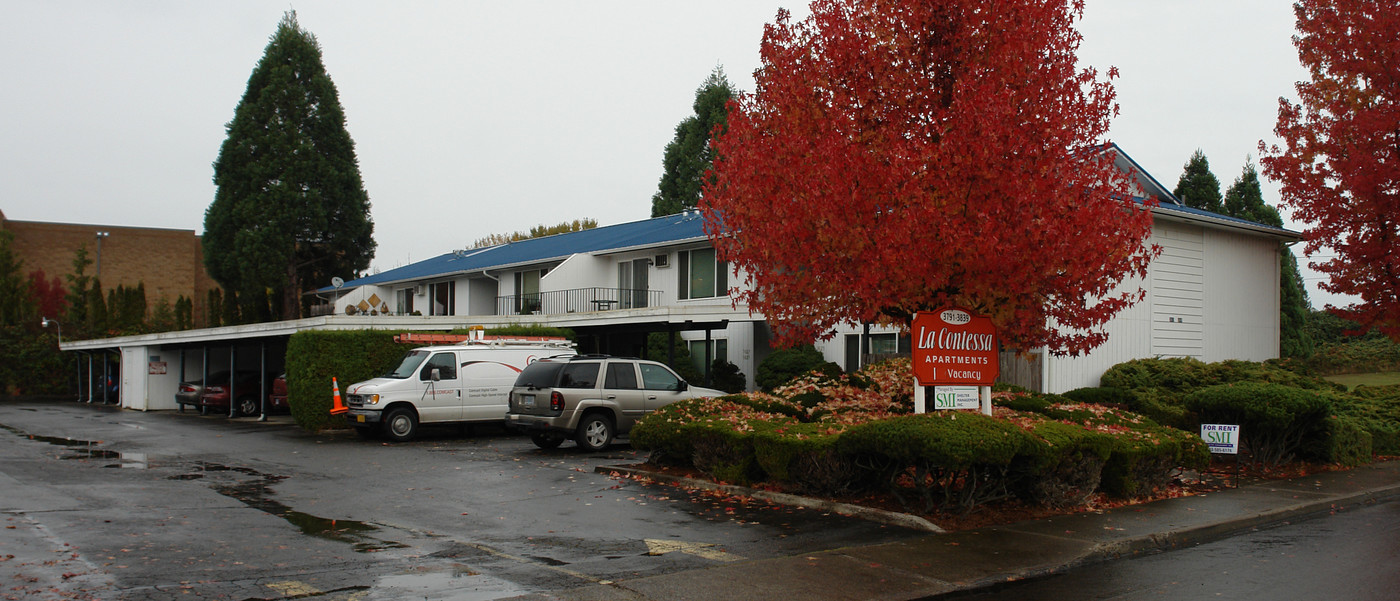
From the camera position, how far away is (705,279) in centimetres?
2964

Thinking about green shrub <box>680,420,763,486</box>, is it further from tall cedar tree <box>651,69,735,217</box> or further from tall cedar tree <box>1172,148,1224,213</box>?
tall cedar tree <box>651,69,735,217</box>

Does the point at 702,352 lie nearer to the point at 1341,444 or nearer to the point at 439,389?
the point at 439,389

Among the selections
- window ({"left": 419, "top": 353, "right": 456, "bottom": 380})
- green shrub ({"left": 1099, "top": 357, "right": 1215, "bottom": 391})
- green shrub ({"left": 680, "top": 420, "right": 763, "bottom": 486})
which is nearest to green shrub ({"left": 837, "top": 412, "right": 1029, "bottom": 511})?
green shrub ({"left": 680, "top": 420, "right": 763, "bottom": 486})

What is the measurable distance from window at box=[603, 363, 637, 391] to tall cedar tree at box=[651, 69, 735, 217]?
37525 mm

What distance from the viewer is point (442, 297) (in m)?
41.9

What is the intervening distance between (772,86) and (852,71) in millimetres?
1088

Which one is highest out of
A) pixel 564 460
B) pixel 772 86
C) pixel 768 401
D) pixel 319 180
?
pixel 319 180

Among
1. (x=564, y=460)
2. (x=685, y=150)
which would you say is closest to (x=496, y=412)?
(x=564, y=460)

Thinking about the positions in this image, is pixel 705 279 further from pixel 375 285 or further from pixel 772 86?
pixel 375 285

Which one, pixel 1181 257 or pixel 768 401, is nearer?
pixel 768 401

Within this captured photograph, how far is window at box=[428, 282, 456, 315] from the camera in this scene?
134 ft

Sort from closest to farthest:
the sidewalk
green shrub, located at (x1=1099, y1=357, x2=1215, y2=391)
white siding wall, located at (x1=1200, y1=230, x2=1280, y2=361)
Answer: the sidewalk
green shrub, located at (x1=1099, y1=357, x2=1215, y2=391)
white siding wall, located at (x1=1200, y1=230, x2=1280, y2=361)

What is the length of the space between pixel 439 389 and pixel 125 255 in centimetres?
5565

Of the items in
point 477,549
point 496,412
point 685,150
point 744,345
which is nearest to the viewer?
point 477,549
